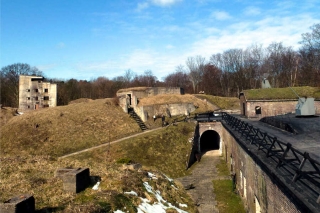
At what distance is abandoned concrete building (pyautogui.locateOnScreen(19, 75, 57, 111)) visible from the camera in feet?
143

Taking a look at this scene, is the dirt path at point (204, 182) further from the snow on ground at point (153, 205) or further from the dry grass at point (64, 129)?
the dry grass at point (64, 129)

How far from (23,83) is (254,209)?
4258 centimetres

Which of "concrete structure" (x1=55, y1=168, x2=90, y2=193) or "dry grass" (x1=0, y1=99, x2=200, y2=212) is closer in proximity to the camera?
"dry grass" (x1=0, y1=99, x2=200, y2=212)

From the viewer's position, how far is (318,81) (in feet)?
153

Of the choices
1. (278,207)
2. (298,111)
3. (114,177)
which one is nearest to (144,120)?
(298,111)

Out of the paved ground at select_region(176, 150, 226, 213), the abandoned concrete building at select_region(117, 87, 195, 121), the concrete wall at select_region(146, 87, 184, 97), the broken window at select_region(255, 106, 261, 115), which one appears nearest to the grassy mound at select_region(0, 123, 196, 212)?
the paved ground at select_region(176, 150, 226, 213)

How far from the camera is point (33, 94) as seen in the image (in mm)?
43656

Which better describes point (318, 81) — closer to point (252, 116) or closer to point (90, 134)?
point (252, 116)

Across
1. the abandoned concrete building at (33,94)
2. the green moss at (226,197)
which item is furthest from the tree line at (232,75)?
the green moss at (226,197)

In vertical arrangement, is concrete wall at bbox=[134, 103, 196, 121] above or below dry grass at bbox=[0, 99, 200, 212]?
above

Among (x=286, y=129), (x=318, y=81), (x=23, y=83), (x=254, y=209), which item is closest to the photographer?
(x=254, y=209)

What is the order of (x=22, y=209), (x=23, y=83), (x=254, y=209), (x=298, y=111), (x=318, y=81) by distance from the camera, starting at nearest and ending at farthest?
(x=22, y=209) → (x=254, y=209) → (x=298, y=111) → (x=23, y=83) → (x=318, y=81)

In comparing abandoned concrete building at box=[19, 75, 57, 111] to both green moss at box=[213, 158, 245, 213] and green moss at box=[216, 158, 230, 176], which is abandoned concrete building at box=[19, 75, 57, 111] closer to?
green moss at box=[216, 158, 230, 176]

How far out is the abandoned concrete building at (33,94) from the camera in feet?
143
